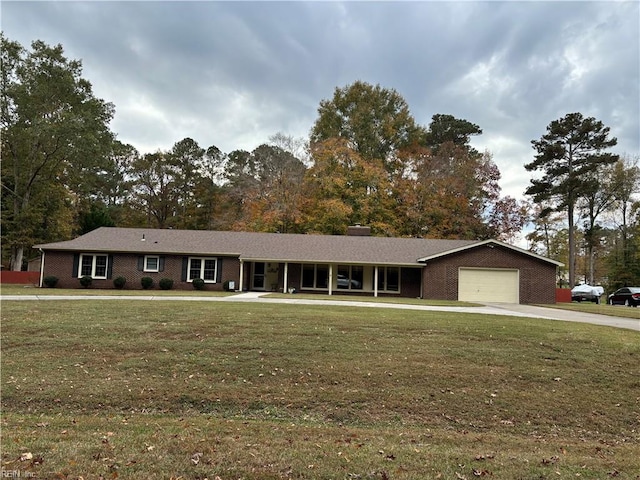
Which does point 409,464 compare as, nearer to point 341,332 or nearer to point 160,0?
point 341,332

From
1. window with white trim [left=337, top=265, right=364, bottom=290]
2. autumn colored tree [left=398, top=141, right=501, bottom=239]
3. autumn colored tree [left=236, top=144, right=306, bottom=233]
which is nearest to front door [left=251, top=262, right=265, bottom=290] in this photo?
window with white trim [left=337, top=265, right=364, bottom=290]

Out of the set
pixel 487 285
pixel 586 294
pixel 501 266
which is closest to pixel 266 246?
pixel 487 285

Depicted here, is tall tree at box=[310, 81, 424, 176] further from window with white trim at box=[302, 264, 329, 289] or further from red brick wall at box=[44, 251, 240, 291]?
red brick wall at box=[44, 251, 240, 291]

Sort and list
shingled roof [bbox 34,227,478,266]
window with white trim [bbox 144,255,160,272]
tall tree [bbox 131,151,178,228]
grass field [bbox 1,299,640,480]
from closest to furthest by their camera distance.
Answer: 1. grass field [bbox 1,299,640,480]
2. shingled roof [bbox 34,227,478,266]
3. window with white trim [bbox 144,255,160,272]
4. tall tree [bbox 131,151,178,228]

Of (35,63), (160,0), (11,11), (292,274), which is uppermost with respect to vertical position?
(35,63)

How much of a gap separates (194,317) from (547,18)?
14.0 metres

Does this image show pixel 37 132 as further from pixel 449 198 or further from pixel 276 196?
pixel 449 198

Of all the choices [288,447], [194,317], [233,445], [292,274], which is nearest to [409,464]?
[288,447]

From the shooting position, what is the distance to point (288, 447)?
4.54 metres

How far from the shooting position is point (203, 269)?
2598 cm

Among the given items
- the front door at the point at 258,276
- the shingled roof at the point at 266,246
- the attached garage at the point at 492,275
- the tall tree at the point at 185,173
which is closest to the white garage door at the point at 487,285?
the attached garage at the point at 492,275

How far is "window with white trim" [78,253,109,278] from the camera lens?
A: 25562 millimetres

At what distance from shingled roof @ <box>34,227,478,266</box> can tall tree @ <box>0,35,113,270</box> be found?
10484 millimetres

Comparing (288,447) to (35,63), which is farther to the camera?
(35,63)
